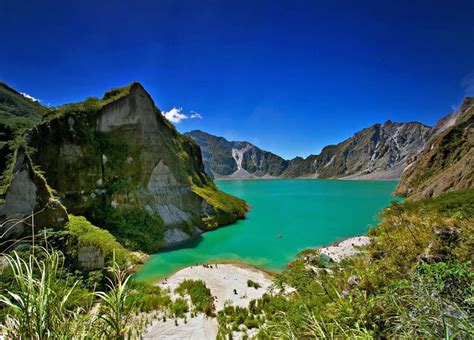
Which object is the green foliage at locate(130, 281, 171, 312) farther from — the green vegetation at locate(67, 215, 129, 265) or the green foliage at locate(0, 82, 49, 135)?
the green foliage at locate(0, 82, 49, 135)

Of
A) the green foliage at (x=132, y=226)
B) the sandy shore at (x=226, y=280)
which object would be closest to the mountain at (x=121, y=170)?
the green foliage at (x=132, y=226)

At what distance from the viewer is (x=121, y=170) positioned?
2455 cm

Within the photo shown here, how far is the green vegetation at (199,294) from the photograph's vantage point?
10.6 metres

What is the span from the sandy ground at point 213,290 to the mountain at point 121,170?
7.31 meters

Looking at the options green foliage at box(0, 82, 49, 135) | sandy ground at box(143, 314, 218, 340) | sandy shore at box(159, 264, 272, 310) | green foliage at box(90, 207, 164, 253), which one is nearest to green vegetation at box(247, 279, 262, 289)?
sandy shore at box(159, 264, 272, 310)

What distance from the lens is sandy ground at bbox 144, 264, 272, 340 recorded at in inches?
350

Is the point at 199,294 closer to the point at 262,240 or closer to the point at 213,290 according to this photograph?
the point at 213,290

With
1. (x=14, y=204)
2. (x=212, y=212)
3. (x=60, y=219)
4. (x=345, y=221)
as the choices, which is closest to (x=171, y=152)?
(x=212, y=212)

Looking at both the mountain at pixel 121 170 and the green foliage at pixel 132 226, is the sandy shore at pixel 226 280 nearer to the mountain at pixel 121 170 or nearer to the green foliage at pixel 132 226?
the green foliage at pixel 132 226

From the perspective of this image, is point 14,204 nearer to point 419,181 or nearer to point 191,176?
point 191,176

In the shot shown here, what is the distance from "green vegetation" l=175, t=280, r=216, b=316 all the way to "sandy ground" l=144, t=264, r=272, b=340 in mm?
344

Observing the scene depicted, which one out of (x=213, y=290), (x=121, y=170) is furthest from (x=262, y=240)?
(x=121, y=170)

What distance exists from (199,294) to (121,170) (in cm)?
1750

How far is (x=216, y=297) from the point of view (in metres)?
12.4
